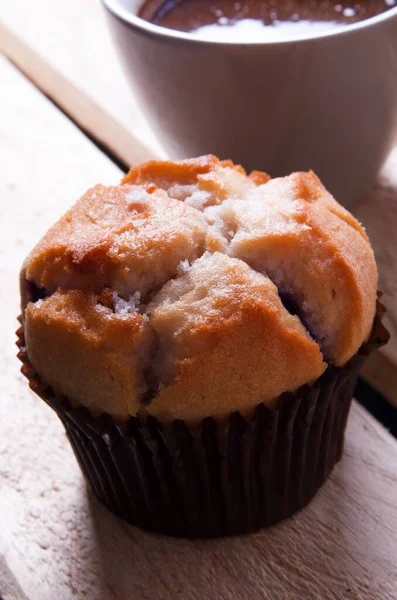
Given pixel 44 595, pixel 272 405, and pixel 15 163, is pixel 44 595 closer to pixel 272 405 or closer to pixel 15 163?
pixel 272 405

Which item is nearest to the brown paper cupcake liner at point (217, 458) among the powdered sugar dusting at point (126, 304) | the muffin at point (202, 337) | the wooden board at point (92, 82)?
the muffin at point (202, 337)

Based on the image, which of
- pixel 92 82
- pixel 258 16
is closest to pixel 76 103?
pixel 92 82

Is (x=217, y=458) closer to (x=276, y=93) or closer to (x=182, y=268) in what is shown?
(x=182, y=268)

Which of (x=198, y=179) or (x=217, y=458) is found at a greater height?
(x=198, y=179)

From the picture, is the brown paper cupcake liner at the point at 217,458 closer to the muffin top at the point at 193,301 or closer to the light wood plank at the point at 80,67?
the muffin top at the point at 193,301

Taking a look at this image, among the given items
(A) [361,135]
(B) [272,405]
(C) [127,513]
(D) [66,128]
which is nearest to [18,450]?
(C) [127,513]

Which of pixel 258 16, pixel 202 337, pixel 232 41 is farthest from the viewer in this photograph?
A: pixel 258 16

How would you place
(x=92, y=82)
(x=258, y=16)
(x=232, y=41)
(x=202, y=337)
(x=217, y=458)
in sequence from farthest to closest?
(x=92, y=82) < (x=258, y=16) < (x=232, y=41) < (x=217, y=458) < (x=202, y=337)

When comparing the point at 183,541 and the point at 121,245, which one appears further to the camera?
the point at 183,541
